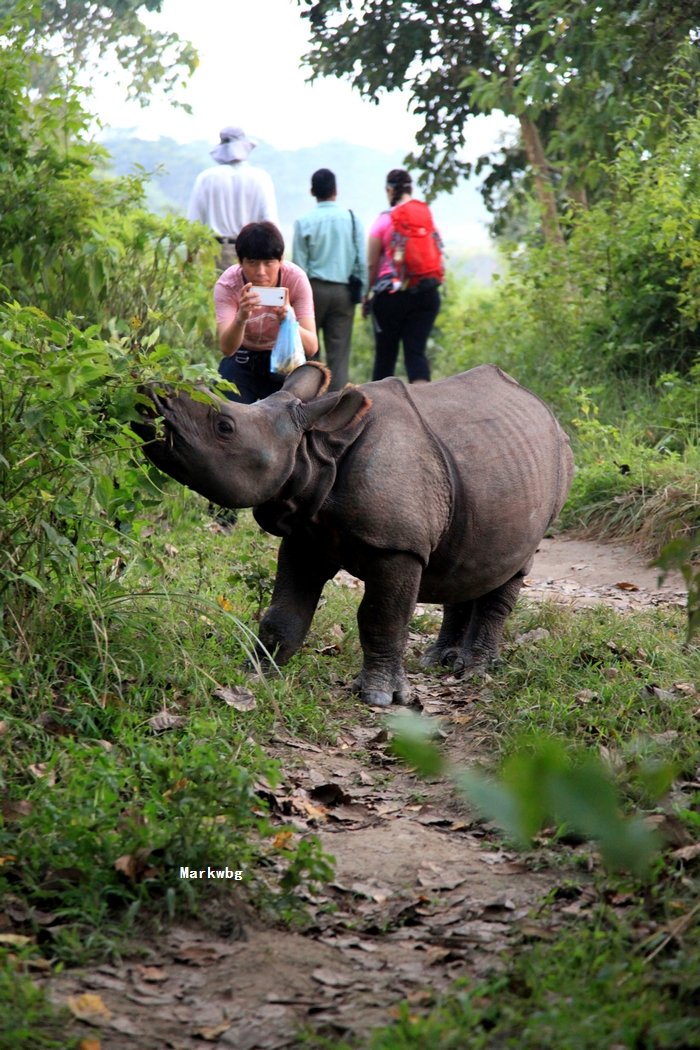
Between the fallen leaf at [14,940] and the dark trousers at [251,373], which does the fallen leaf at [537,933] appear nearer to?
the fallen leaf at [14,940]

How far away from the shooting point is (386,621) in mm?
4652

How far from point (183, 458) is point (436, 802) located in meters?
1.56

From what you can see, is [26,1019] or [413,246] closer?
[26,1019]

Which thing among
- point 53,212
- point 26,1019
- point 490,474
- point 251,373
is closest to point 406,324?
point 251,373

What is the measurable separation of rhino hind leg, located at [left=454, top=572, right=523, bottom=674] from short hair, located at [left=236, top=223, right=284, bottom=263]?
231 cm

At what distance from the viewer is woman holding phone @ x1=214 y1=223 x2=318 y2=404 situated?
6.00 m

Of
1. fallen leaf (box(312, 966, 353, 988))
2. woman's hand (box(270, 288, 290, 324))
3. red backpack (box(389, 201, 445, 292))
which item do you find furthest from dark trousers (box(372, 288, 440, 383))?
fallen leaf (box(312, 966, 353, 988))

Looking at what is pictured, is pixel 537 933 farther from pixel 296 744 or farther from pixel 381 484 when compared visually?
pixel 381 484

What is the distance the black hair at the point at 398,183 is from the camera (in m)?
9.46

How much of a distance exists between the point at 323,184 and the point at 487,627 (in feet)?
16.8

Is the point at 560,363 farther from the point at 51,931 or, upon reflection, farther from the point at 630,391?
the point at 51,931

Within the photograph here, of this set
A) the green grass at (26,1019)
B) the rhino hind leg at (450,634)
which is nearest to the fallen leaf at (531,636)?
the rhino hind leg at (450,634)

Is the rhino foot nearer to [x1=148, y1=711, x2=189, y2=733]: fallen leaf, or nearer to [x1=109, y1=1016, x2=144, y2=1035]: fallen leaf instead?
[x1=148, y1=711, x2=189, y2=733]: fallen leaf

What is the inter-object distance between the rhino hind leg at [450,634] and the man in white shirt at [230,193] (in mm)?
5429
